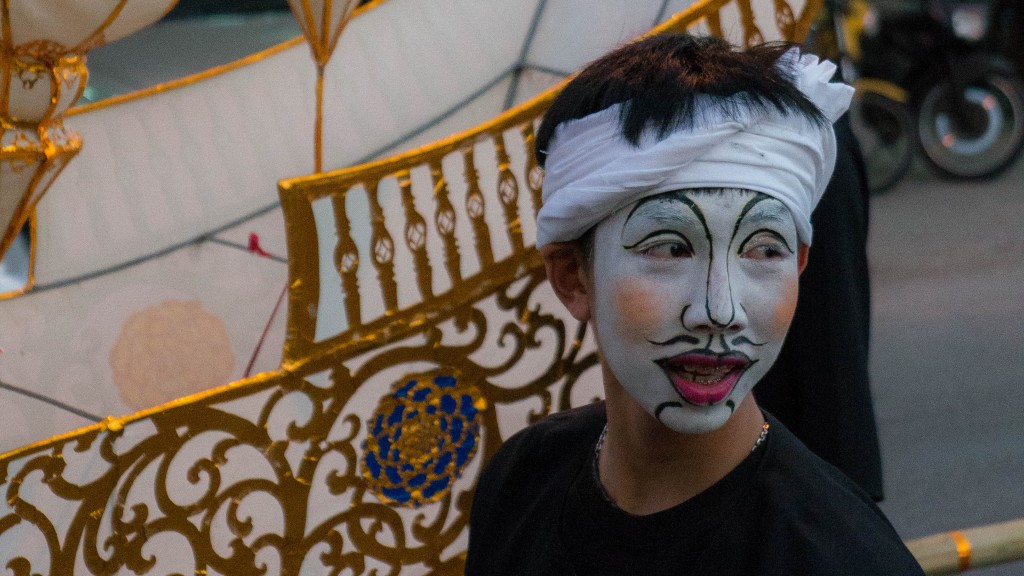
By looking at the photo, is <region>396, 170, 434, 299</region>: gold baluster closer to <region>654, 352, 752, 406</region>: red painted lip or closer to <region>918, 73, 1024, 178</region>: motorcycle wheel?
<region>654, 352, 752, 406</region>: red painted lip

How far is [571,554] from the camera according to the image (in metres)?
1.45

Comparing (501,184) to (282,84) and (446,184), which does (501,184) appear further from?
(282,84)

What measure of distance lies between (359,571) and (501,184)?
2.28 ft

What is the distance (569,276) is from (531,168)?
719 mm

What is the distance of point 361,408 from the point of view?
2088 mm

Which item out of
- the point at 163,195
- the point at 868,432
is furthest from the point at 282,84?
the point at 868,432

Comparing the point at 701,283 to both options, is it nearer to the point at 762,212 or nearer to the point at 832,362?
the point at 762,212

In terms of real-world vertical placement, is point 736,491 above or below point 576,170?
below

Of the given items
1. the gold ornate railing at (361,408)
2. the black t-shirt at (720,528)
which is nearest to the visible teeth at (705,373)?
the black t-shirt at (720,528)

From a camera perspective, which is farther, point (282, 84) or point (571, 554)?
point (282, 84)

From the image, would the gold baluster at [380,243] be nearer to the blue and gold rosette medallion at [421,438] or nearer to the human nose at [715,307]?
the blue and gold rosette medallion at [421,438]

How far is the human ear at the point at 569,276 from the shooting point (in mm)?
1468

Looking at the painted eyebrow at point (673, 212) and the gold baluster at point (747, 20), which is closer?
the painted eyebrow at point (673, 212)

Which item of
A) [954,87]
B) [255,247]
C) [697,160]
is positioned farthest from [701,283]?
[954,87]
